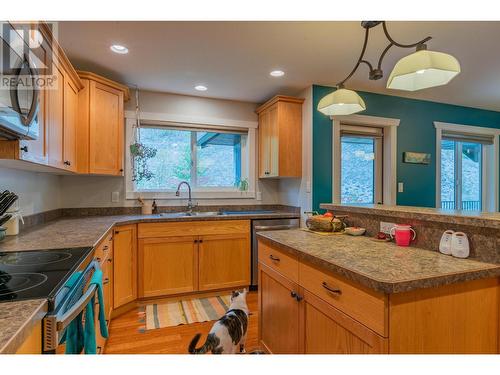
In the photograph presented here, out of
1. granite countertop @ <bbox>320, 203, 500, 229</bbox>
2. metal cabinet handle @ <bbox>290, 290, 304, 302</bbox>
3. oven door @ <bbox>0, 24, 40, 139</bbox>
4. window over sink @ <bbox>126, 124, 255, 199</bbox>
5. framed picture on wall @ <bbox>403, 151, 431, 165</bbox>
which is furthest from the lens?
framed picture on wall @ <bbox>403, 151, 431, 165</bbox>

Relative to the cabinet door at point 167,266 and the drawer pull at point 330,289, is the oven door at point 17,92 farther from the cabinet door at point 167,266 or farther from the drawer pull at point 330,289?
the cabinet door at point 167,266

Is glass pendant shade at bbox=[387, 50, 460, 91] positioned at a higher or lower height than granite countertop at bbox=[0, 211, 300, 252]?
higher

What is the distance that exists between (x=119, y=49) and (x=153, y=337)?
95.6 inches

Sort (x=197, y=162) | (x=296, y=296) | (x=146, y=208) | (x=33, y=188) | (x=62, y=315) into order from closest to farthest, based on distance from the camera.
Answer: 1. (x=62, y=315)
2. (x=296, y=296)
3. (x=33, y=188)
4. (x=146, y=208)
5. (x=197, y=162)

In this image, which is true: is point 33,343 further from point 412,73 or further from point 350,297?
point 412,73

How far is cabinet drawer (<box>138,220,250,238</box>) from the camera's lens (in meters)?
2.87

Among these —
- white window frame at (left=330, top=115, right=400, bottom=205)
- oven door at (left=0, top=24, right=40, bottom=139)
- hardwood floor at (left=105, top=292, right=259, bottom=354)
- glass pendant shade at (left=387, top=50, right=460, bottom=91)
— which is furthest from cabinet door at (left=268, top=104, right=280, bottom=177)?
oven door at (left=0, top=24, right=40, bottom=139)

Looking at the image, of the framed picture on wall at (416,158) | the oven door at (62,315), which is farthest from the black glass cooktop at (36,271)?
the framed picture on wall at (416,158)

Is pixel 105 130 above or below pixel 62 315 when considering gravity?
above

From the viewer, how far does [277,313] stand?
66.5 inches

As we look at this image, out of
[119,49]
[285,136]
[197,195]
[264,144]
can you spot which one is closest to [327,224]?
[285,136]

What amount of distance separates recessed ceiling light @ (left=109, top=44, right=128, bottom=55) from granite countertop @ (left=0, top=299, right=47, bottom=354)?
2178 mm

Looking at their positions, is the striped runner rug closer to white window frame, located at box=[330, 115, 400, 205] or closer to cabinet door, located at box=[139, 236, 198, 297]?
cabinet door, located at box=[139, 236, 198, 297]
